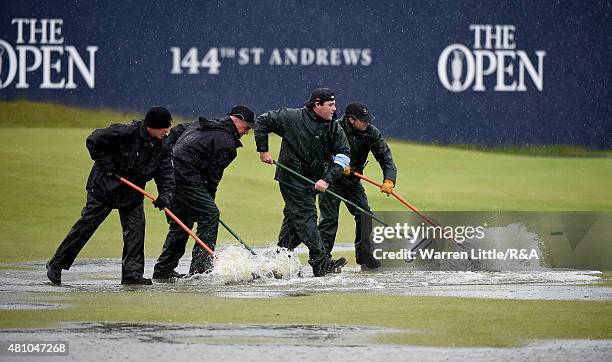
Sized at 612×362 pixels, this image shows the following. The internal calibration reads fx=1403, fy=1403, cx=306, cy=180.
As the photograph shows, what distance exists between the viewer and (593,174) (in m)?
30.9

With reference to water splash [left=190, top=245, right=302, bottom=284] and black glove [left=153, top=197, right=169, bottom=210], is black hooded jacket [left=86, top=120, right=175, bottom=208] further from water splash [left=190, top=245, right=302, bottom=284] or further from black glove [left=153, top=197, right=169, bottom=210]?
water splash [left=190, top=245, right=302, bottom=284]

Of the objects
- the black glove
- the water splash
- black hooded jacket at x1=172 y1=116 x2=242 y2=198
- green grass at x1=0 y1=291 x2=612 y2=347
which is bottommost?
green grass at x1=0 y1=291 x2=612 y2=347

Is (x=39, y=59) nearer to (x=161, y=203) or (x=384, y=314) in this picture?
(x=161, y=203)

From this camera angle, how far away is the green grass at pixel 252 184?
2227 cm

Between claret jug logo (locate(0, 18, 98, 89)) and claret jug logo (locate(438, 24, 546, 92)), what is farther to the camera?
claret jug logo (locate(438, 24, 546, 92))

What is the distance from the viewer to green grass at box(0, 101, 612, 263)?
22.3 metres

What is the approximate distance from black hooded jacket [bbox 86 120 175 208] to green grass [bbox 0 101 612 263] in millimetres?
6027

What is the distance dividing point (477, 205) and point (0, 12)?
33.8 feet

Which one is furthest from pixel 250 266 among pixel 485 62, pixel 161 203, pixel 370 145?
pixel 485 62

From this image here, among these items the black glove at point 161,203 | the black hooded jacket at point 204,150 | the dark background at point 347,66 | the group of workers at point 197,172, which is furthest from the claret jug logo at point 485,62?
the black glove at point 161,203

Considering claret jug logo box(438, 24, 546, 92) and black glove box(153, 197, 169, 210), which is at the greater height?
claret jug logo box(438, 24, 546, 92)

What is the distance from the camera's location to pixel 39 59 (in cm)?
2805

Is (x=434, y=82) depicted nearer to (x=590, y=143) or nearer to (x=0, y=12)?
(x=590, y=143)

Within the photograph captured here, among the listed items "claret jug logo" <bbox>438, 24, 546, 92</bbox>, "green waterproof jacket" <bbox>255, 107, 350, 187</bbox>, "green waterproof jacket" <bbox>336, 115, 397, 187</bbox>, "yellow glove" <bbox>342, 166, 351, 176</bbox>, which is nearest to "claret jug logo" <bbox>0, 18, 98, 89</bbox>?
"claret jug logo" <bbox>438, 24, 546, 92</bbox>
